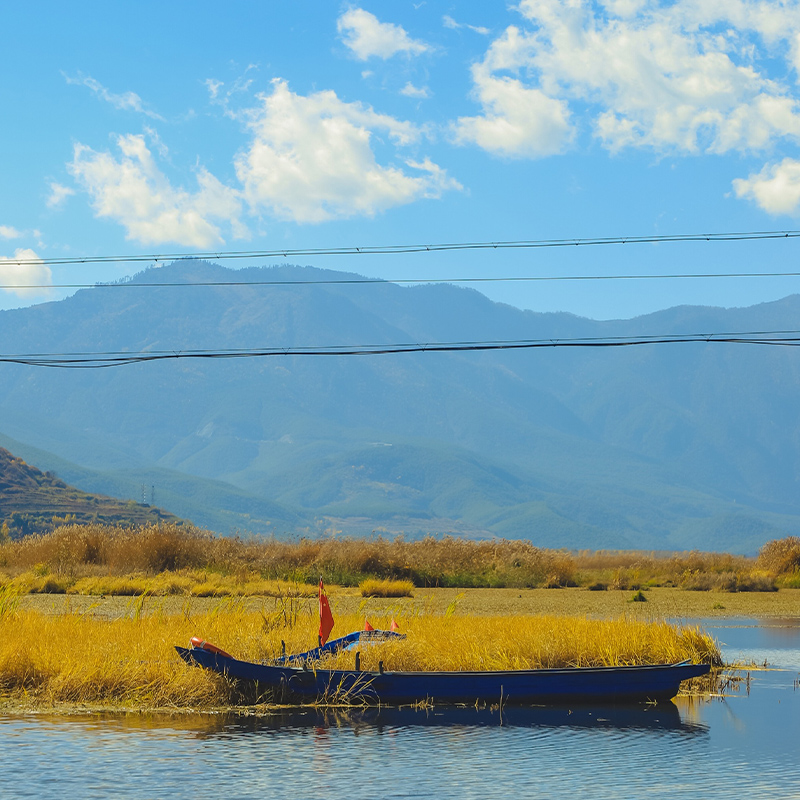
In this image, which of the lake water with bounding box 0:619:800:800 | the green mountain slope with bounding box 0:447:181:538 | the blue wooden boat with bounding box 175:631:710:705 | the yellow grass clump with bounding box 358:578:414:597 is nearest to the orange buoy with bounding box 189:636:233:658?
the blue wooden boat with bounding box 175:631:710:705

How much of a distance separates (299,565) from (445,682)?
1151 inches

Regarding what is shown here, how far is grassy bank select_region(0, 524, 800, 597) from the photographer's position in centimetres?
4322

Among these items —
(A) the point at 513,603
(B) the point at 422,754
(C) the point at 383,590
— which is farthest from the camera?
(C) the point at 383,590

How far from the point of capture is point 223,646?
2036 centimetres

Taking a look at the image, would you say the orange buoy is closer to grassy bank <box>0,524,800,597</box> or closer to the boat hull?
the boat hull

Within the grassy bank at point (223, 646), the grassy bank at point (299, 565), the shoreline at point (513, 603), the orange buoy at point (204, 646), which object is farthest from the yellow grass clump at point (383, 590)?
the orange buoy at point (204, 646)

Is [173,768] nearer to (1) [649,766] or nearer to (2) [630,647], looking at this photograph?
(1) [649,766]

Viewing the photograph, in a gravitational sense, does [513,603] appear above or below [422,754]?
above

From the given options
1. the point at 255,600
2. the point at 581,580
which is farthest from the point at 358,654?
the point at 581,580

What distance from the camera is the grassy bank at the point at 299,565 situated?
43219 millimetres

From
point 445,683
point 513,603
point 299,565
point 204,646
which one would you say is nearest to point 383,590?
point 513,603

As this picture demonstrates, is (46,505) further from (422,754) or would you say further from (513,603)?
(422,754)

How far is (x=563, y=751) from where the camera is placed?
52.5 ft

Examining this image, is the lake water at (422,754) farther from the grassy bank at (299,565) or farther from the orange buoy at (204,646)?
the grassy bank at (299,565)
